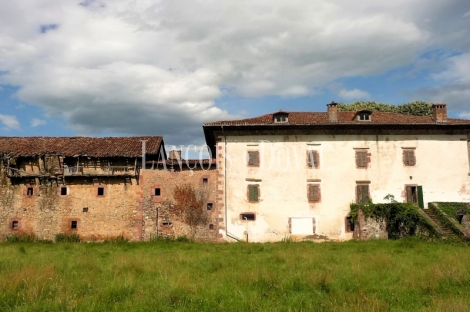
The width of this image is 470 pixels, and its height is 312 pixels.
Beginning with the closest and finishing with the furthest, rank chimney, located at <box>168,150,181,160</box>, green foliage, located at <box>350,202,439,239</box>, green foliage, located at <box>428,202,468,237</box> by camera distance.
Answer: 1. green foliage, located at <box>428,202,468,237</box>
2. green foliage, located at <box>350,202,439,239</box>
3. chimney, located at <box>168,150,181,160</box>

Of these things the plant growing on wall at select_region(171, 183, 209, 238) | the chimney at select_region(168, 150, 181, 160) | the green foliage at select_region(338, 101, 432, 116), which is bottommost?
the plant growing on wall at select_region(171, 183, 209, 238)

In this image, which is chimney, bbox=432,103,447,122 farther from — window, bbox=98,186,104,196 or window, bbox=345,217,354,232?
window, bbox=98,186,104,196

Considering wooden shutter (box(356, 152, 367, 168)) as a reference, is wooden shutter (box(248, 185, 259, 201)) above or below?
below

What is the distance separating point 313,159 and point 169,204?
10390 mm

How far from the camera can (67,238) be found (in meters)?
22.8

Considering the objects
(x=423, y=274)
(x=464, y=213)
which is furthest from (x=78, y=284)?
(x=464, y=213)

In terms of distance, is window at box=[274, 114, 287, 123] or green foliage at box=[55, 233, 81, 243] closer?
green foliage at box=[55, 233, 81, 243]

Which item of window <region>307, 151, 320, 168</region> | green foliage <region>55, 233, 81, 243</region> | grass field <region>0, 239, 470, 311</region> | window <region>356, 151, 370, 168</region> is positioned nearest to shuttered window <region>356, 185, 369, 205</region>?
window <region>356, 151, 370, 168</region>

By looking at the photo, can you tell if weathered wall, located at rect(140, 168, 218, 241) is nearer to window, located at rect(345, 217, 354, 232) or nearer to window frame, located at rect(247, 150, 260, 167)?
window frame, located at rect(247, 150, 260, 167)

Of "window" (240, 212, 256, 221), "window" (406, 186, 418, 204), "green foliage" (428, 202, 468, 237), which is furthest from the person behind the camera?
"window" (406, 186, 418, 204)

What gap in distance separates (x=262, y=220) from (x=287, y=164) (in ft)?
13.9

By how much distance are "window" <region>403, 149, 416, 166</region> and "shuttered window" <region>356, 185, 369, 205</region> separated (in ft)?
11.0

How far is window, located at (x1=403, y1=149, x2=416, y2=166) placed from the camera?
2420 centimetres

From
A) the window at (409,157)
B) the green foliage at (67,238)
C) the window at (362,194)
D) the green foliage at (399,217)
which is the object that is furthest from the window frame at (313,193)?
the green foliage at (67,238)
